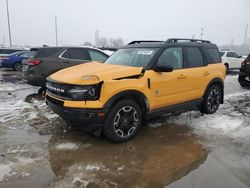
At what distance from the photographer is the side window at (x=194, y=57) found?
18.9 ft

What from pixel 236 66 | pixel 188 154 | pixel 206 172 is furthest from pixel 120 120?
pixel 236 66

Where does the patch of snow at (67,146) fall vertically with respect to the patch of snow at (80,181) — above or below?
below

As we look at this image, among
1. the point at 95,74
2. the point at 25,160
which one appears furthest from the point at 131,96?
the point at 25,160

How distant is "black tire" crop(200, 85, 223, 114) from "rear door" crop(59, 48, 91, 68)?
436 cm

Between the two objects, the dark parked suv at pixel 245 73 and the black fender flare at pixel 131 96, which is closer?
the black fender flare at pixel 131 96

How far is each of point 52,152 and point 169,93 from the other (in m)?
2.54

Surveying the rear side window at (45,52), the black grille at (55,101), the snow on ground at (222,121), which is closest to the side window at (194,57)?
the snow on ground at (222,121)

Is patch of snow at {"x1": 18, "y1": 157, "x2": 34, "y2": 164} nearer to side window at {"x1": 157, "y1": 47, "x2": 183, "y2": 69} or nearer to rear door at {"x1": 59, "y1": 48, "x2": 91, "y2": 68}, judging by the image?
side window at {"x1": 157, "y1": 47, "x2": 183, "y2": 69}

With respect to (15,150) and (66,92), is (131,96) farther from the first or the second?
(15,150)

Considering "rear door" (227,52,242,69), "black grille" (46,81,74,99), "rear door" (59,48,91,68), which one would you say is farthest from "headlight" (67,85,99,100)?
"rear door" (227,52,242,69)

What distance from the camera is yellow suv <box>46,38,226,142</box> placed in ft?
14.0

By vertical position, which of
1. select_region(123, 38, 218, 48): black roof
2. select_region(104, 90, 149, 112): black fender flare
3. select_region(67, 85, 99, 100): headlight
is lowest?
select_region(104, 90, 149, 112): black fender flare

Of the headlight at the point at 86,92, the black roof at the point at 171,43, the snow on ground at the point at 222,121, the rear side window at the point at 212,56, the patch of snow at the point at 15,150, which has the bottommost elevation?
the snow on ground at the point at 222,121

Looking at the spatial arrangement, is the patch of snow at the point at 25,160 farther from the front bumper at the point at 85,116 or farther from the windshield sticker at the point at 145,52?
the windshield sticker at the point at 145,52
